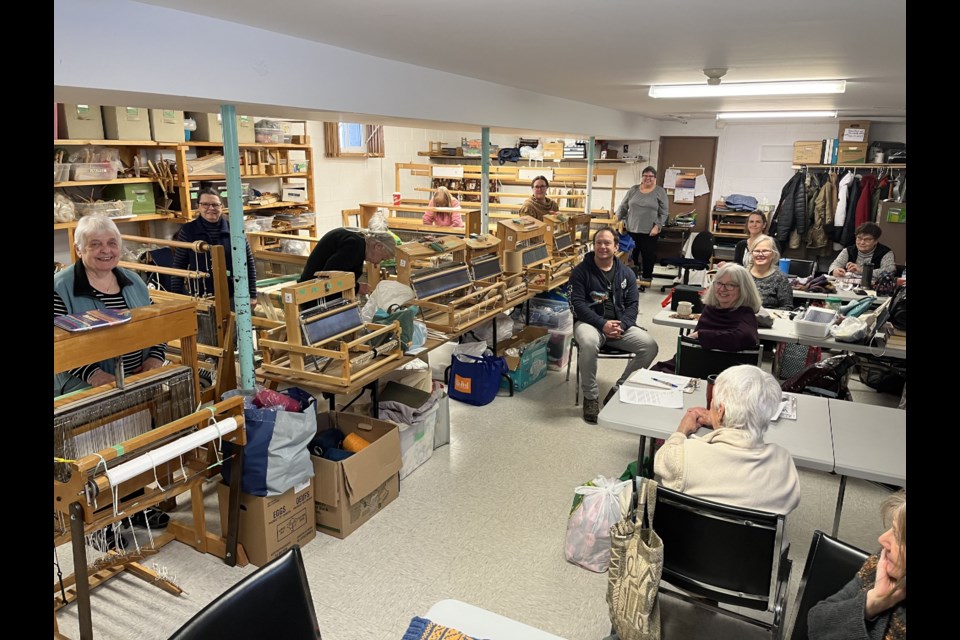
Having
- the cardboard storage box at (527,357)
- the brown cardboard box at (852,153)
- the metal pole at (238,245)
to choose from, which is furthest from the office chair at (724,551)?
the brown cardboard box at (852,153)

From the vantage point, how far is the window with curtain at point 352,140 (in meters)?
8.24

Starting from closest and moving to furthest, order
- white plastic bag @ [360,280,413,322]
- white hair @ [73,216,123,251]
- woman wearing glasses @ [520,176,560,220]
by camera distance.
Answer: white hair @ [73,216,123,251], white plastic bag @ [360,280,413,322], woman wearing glasses @ [520,176,560,220]

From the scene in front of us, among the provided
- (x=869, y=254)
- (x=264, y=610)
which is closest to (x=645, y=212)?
(x=869, y=254)

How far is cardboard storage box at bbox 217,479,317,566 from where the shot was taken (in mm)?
3025

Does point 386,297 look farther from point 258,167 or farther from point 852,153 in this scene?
point 852,153

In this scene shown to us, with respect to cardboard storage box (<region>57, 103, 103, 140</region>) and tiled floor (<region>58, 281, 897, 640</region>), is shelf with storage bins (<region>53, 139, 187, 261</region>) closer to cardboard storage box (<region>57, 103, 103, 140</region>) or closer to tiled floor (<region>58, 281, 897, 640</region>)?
cardboard storage box (<region>57, 103, 103, 140</region>)

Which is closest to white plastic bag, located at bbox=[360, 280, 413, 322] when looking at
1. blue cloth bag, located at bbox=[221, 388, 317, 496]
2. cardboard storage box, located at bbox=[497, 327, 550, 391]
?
blue cloth bag, located at bbox=[221, 388, 317, 496]

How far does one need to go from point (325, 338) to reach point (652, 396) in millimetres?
1753

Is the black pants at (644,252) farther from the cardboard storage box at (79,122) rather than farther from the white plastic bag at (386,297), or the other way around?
the cardboard storage box at (79,122)

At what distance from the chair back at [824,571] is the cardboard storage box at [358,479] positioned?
212 centimetres

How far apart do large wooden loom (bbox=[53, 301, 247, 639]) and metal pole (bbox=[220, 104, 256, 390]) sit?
0.54 meters

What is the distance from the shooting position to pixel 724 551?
7.13ft

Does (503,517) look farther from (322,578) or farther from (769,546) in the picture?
(769,546)

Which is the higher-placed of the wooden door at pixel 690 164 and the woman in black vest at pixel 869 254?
the wooden door at pixel 690 164
